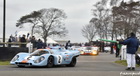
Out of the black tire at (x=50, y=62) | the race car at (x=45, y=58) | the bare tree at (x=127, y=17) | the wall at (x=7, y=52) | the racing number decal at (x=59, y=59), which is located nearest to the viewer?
the race car at (x=45, y=58)

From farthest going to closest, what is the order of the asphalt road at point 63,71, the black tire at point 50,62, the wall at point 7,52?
the wall at point 7,52
the black tire at point 50,62
the asphalt road at point 63,71

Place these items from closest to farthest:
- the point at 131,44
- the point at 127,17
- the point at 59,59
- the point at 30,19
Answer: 1. the point at 131,44
2. the point at 59,59
3. the point at 127,17
4. the point at 30,19

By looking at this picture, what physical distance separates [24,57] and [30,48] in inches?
236

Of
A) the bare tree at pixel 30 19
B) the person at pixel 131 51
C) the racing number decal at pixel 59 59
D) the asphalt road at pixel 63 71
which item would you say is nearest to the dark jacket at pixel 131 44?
the person at pixel 131 51

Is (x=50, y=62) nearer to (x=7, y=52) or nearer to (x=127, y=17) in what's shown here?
(x=7, y=52)

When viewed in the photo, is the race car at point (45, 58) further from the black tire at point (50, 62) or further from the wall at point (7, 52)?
the wall at point (7, 52)

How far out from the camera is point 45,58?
14648 millimetres

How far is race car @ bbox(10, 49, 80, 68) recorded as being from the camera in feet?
47.2

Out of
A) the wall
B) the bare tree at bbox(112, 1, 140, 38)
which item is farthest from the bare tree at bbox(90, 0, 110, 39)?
the wall

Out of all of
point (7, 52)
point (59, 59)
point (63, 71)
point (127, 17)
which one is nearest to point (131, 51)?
point (63, 71)

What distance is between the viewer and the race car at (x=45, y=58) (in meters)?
14.4

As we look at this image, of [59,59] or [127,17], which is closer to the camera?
[59,59]

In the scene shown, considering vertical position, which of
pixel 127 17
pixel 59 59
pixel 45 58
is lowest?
pixel 59 59

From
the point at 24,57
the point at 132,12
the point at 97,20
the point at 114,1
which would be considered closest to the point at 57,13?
the point at 97,20
